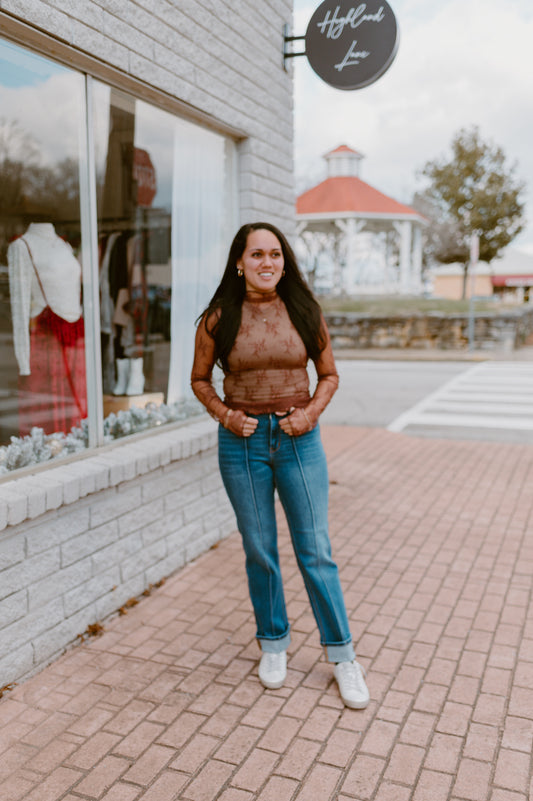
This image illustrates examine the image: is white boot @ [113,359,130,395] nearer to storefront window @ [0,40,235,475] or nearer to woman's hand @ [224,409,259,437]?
storefront window @ [0,40,235,475]

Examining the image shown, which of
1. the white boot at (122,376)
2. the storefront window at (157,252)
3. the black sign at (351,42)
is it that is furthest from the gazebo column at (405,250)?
the white boot at (122,376)

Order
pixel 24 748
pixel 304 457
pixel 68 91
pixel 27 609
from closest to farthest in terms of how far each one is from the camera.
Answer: pixel 24 748 → pixel 304 457 → pixel 27 609 → pixel 68 91

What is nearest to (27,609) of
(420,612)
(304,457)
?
(304,457)

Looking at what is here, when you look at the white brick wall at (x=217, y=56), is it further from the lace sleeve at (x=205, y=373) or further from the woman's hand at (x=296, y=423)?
the woman's hand at (x=296, y=423)

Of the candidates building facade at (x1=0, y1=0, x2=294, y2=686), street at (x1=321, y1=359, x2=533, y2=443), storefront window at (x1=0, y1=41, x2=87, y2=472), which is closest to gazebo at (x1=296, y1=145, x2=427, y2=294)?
street at (x1=321, y1=359, x2=533, y2=443)

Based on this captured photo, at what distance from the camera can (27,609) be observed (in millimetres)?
3201

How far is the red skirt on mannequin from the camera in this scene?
13.1 ft

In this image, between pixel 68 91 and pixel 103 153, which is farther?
pixel 103 153

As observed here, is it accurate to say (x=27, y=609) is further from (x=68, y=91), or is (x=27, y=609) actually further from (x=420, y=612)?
(x=68, y=91)

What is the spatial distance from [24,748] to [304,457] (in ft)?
4.98

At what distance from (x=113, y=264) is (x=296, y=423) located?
2.27 meters

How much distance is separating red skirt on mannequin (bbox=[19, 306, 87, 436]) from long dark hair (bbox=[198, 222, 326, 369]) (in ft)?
3.95

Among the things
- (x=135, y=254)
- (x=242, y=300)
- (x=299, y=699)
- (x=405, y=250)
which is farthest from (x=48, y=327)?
(x=405, y=250)

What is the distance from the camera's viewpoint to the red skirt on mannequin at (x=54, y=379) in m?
4.00
